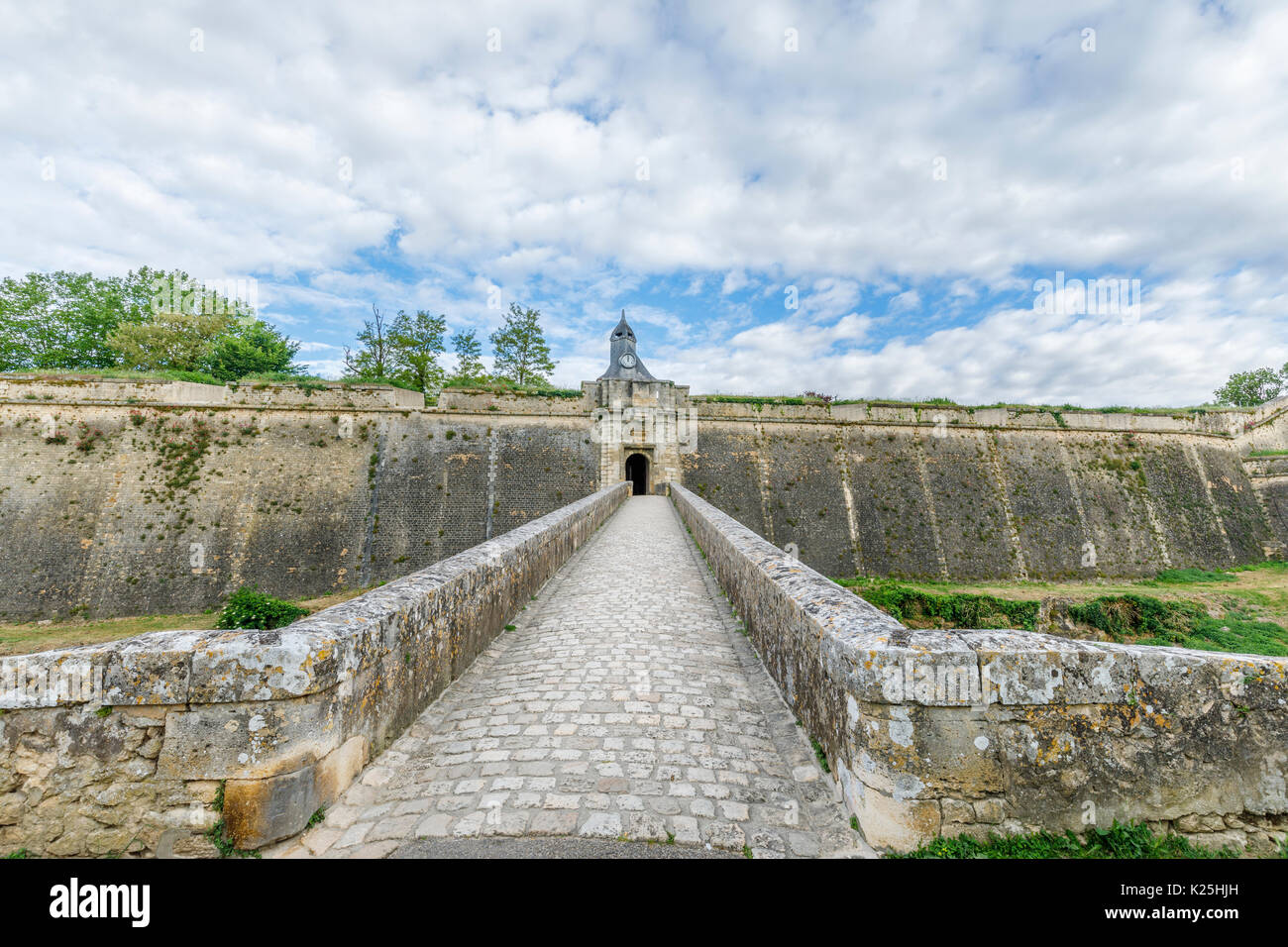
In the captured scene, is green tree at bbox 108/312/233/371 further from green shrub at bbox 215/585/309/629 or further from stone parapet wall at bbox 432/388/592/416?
green shrub at bbox 215/585/309/629

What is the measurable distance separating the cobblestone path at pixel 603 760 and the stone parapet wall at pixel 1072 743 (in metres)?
0.51

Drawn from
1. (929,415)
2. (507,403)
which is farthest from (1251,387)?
(507,403)

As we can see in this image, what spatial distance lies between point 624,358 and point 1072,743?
35.7 meters

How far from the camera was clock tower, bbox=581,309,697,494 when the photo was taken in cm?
2316

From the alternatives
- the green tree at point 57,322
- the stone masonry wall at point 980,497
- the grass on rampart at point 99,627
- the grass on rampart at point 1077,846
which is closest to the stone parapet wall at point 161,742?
the grass on rampart at point 1077,846

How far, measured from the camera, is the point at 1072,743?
224 centimetres

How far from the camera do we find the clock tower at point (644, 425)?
76.0 feet

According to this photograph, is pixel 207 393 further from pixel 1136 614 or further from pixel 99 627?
pixel 1136 614

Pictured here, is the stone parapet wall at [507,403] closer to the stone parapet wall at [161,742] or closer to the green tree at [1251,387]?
the stone parapet wall at [161,742]

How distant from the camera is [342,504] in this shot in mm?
19516

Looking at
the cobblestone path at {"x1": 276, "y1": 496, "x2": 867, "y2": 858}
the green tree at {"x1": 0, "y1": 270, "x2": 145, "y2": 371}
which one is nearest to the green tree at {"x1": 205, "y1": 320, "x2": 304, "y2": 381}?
the green tree at {"x1": 0, "y1": 270, "x2": 145, "y2": 371}

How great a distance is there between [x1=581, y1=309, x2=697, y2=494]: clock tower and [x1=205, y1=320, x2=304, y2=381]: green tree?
72.6 feet
